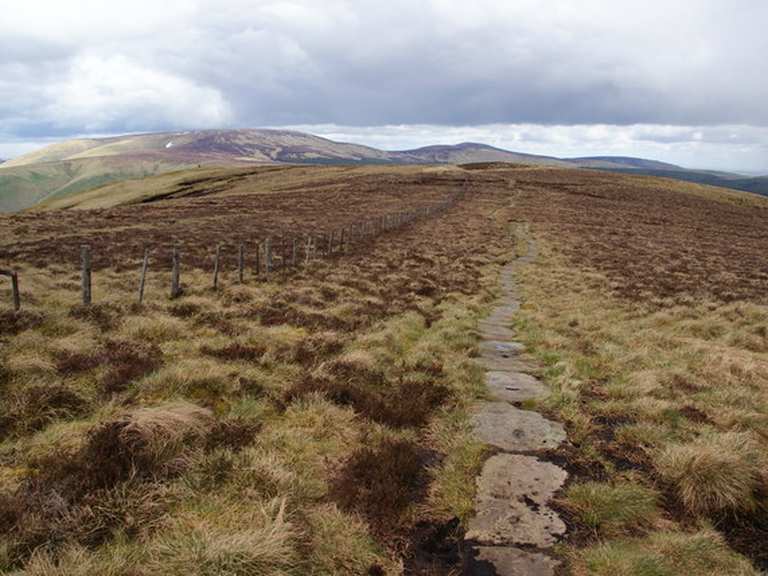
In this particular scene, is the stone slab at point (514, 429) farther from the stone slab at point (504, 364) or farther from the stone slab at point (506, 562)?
the stone slab at point (506, 562)

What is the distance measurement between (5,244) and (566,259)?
34277 millimetres

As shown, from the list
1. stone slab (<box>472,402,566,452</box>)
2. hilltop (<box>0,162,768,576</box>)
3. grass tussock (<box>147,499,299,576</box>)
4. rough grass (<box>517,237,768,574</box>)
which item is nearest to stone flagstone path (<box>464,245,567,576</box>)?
stone slab (<box>472,402,566,452</box>)

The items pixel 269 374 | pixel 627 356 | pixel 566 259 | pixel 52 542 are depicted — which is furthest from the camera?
pixel 566 259

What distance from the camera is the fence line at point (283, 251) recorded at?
13991 millimetres

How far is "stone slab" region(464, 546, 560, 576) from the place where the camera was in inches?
196

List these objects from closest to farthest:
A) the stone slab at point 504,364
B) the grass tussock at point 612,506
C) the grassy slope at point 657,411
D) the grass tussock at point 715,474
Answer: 1. the grassy slope at point 657,411
2. the grass tussock at point 612,506
3. the grass tussock at point 715,474
4. the stone slab at point 504,364

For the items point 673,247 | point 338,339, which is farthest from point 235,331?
point 673,247

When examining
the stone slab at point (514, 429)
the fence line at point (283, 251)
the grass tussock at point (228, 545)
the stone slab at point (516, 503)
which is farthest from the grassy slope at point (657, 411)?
the fence line at point (283, 251)

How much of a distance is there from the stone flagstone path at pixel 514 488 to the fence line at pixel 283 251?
35.9 ft

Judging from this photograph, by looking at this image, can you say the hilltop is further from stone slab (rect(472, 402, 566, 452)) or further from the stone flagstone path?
stone slab (rect(472, 402, 566, 452))

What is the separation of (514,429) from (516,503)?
2.14m

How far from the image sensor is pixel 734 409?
28.6ft

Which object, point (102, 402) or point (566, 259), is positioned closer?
point (102, 402)

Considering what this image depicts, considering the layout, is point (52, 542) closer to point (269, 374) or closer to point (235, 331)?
point (269, 374)
